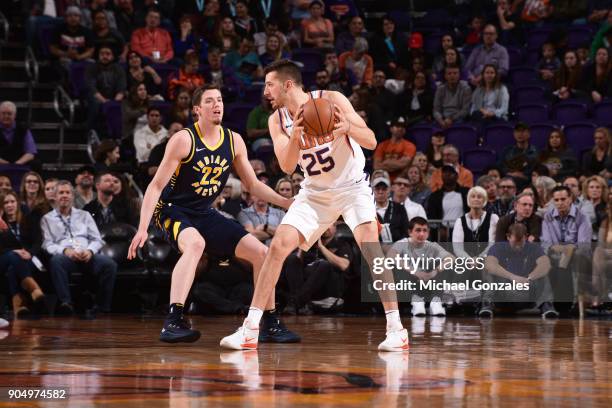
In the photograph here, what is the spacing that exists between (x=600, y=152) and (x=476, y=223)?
2636 mm

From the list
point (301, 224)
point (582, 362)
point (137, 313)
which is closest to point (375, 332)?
point (301, 224)

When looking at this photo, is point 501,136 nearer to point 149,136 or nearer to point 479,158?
point 479,158

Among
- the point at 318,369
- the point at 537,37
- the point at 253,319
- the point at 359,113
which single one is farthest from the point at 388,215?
the point at 537,37

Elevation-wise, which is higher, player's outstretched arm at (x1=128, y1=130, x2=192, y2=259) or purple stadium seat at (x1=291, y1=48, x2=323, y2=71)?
purple stadium seat at (x1=291, y1=48, x2=323, y2=71)

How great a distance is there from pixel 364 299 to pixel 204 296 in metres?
1.76

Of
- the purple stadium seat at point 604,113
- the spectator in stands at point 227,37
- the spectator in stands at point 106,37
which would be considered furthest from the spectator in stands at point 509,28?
the spectator in stands at point 106,37

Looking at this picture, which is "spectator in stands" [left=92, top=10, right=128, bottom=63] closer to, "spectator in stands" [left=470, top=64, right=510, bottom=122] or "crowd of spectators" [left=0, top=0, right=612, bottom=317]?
"crowd of spectators" [left=0, top=0, right=612, bottom=317]

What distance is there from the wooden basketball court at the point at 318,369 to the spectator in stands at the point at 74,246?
2.33m

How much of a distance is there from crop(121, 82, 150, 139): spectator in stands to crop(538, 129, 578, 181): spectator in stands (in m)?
5.32

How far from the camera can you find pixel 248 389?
15.8 feet

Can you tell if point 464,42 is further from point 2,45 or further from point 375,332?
point 375,332

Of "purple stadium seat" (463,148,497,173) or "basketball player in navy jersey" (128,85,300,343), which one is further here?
"purple stadium seat" (463,148,497,173)

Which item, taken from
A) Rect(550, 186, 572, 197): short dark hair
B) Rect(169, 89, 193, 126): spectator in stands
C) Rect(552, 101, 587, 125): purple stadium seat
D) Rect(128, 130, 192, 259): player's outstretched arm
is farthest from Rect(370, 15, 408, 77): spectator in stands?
Rect(128, 130, 192, 259): player's outstretched arm

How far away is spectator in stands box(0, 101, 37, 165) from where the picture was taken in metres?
13.4
